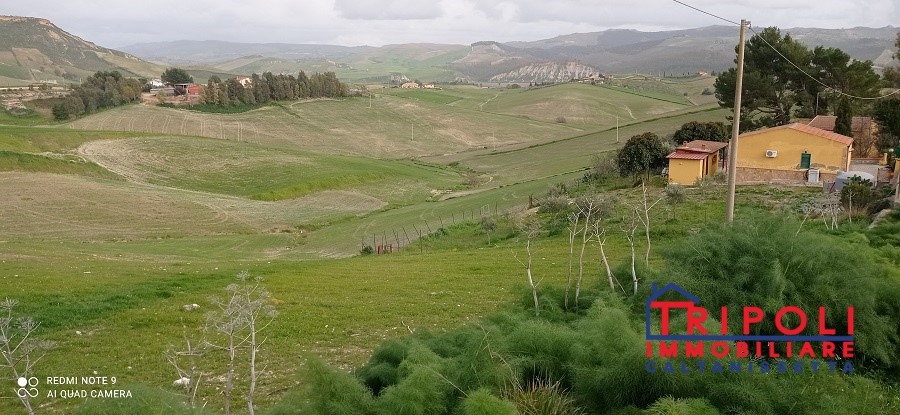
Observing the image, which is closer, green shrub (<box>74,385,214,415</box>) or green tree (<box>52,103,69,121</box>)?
green shrub (<box>74,385,214,415</box>)

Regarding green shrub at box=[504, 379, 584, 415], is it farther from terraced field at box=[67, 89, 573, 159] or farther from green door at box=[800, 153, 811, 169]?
terraced field at box=[67, 89, 573, 159]

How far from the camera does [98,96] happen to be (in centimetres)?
9844

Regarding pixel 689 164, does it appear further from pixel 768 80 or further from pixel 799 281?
pixel 799 281

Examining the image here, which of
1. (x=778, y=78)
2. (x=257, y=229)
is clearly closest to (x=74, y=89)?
(x=257, y=229)

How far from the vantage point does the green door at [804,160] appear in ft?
114

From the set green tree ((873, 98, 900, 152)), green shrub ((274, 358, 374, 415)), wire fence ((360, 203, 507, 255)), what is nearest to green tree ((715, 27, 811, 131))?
green tree ((873, 98, 900, 152))

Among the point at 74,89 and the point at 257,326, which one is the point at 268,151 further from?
the point at 257,326

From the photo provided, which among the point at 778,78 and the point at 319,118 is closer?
the point at 778,78

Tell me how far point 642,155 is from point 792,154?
837 centimetres

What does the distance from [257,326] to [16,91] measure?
388 feet

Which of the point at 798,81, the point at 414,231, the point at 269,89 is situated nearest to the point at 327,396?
the point at 414,231

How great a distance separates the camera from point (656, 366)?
6926 mm

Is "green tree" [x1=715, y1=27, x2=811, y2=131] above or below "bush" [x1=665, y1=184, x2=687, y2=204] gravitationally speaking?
above

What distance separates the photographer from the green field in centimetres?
1505
